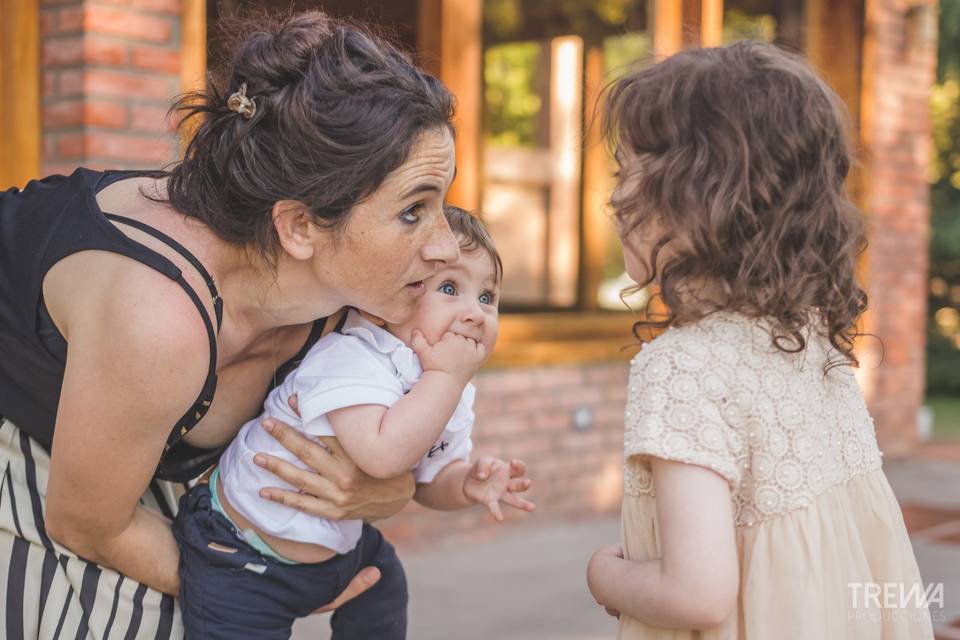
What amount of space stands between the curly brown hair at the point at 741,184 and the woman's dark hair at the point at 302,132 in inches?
14.6

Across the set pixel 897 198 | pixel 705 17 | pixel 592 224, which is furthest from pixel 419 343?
pixel 897 198

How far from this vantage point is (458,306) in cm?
196

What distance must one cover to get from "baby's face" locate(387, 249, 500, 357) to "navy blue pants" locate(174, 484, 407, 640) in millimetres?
447

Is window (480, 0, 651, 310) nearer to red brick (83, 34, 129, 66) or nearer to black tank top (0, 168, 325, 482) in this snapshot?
red brick (83, 34, 129, 66)

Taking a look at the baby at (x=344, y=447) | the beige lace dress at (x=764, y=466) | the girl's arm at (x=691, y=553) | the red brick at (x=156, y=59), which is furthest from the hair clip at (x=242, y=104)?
the red brick at (x=156, y=59)

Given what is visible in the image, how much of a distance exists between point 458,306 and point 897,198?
20.3ft

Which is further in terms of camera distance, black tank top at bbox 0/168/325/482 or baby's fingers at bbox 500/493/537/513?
baby's fingers at bbox 500/493/537/513

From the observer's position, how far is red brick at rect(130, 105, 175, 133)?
11.3 feet

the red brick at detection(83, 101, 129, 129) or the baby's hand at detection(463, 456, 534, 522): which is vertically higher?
the red brick at detection(83, 101, 129, 129)

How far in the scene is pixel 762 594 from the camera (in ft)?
5.31

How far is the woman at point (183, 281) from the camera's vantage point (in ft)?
5.26

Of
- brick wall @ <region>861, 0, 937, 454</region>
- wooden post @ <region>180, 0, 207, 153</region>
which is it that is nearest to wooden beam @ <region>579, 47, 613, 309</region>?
brick wall @ <region>861, 0, 937, 454</region>

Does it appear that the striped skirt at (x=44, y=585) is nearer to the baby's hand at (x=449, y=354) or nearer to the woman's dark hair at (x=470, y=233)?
the baby's hand at (x=449, y=354)

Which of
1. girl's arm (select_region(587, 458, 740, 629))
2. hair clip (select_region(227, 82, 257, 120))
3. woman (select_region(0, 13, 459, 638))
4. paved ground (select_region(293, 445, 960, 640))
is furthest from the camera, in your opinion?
paved ground (select_region(293, 445, 960, 640))
